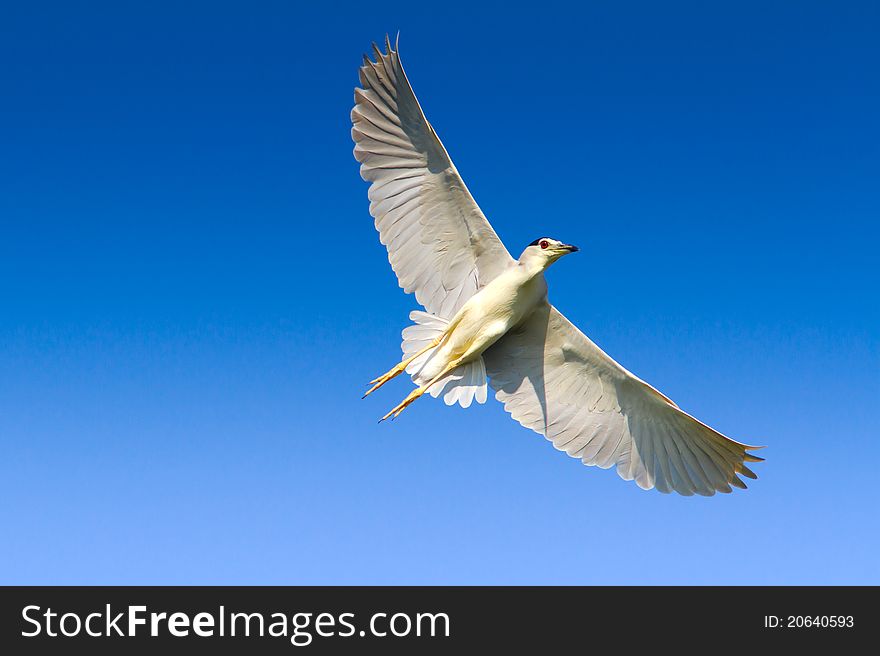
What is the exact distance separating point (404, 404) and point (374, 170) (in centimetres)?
331

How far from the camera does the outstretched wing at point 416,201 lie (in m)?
13.6

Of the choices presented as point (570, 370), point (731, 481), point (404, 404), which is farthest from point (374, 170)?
point (731, 481)

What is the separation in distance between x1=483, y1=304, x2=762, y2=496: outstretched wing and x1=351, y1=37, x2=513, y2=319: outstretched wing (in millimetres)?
1297

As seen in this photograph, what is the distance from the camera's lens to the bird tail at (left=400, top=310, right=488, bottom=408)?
14.6m

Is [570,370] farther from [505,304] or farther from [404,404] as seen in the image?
[404,404]

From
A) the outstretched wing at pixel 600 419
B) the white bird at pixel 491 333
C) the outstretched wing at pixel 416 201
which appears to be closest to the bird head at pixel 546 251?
the white bird at pixel 491 333

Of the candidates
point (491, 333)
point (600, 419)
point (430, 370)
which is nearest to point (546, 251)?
point (491, 333)

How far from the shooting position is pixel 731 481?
50.2ft

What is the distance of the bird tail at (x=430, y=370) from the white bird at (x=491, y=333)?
0.05 ft

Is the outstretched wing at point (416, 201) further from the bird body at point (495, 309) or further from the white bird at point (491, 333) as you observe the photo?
the bird body at point (495, 309)

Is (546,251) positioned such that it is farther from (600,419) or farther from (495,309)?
(600,419)

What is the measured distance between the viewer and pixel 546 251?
1391 centimetres

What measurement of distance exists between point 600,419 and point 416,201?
14.8ft

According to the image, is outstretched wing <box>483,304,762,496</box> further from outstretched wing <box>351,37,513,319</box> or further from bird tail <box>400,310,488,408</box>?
outstretched wing <box>351,37,513,319</box>
